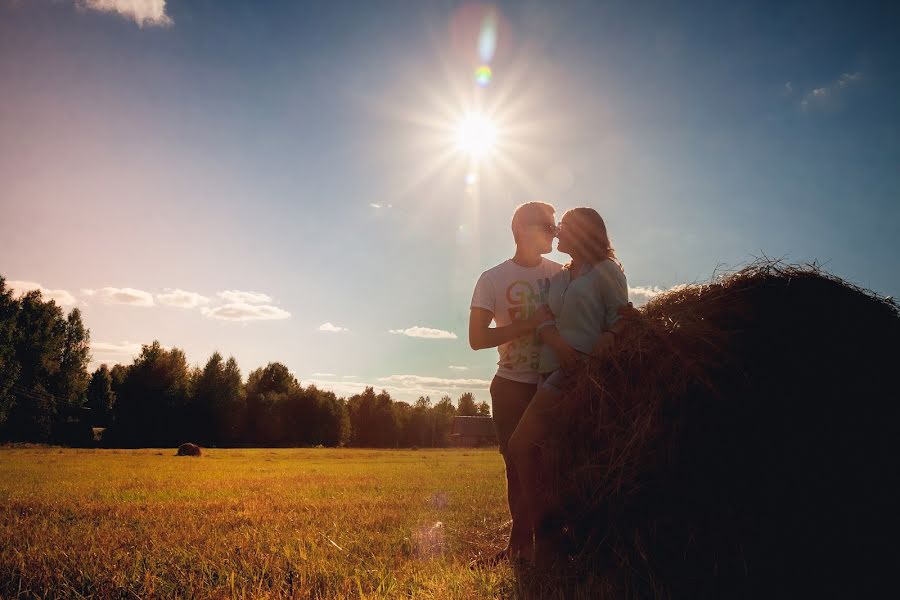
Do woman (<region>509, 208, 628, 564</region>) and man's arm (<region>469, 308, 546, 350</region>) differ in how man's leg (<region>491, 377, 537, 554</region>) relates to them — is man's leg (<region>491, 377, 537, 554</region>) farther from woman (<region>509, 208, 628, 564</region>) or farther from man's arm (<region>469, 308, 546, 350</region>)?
man's arm (<region>469, 308, 546, 350</region>)

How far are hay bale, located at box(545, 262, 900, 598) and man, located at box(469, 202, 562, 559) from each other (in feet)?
2.71

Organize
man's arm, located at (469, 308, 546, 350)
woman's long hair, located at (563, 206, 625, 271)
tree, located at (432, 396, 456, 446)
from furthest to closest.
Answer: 1. tree, located at (432, 396, 456, 446)
2. man's arm, located at (469, 308, 546, 350)
3. woman's long hair, located at (563, 206, 625, 271)

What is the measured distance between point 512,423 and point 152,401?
65991mm

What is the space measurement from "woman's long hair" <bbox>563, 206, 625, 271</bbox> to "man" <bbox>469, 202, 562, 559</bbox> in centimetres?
50

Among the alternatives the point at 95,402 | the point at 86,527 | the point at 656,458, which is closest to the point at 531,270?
the point at 656,458

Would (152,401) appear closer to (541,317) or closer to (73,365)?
(73,365)

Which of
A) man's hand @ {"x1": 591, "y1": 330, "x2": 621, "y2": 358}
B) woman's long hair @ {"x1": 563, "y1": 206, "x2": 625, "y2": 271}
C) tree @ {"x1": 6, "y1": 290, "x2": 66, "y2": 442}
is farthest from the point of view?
tree @ {"x1": 6, "y1": 290, "x2": 66, "y2": 442}

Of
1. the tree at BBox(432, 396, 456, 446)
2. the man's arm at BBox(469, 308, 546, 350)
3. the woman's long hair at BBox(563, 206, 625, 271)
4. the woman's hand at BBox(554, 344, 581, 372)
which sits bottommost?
the tree at BBox(432, 396, 456, 446)

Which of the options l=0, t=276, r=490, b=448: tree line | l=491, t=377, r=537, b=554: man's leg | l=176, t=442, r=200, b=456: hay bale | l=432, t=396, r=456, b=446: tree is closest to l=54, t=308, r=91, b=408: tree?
l=0, t=276, r=490, b=448: tree line

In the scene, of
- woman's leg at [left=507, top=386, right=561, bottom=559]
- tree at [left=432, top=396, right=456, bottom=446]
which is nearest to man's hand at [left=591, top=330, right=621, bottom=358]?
woman's leg at [left=507, top=386, right=561, bottom=559]

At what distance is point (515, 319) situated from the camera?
433 centimetres

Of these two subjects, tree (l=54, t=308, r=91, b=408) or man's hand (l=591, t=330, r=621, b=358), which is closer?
man's hand (l=591, t=330, r=621, b=358)

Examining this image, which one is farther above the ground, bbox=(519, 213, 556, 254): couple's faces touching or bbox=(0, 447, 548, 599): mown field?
bbox=(519, 213, 556, 254): couple's faces touching

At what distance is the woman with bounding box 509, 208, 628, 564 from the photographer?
134 inches
